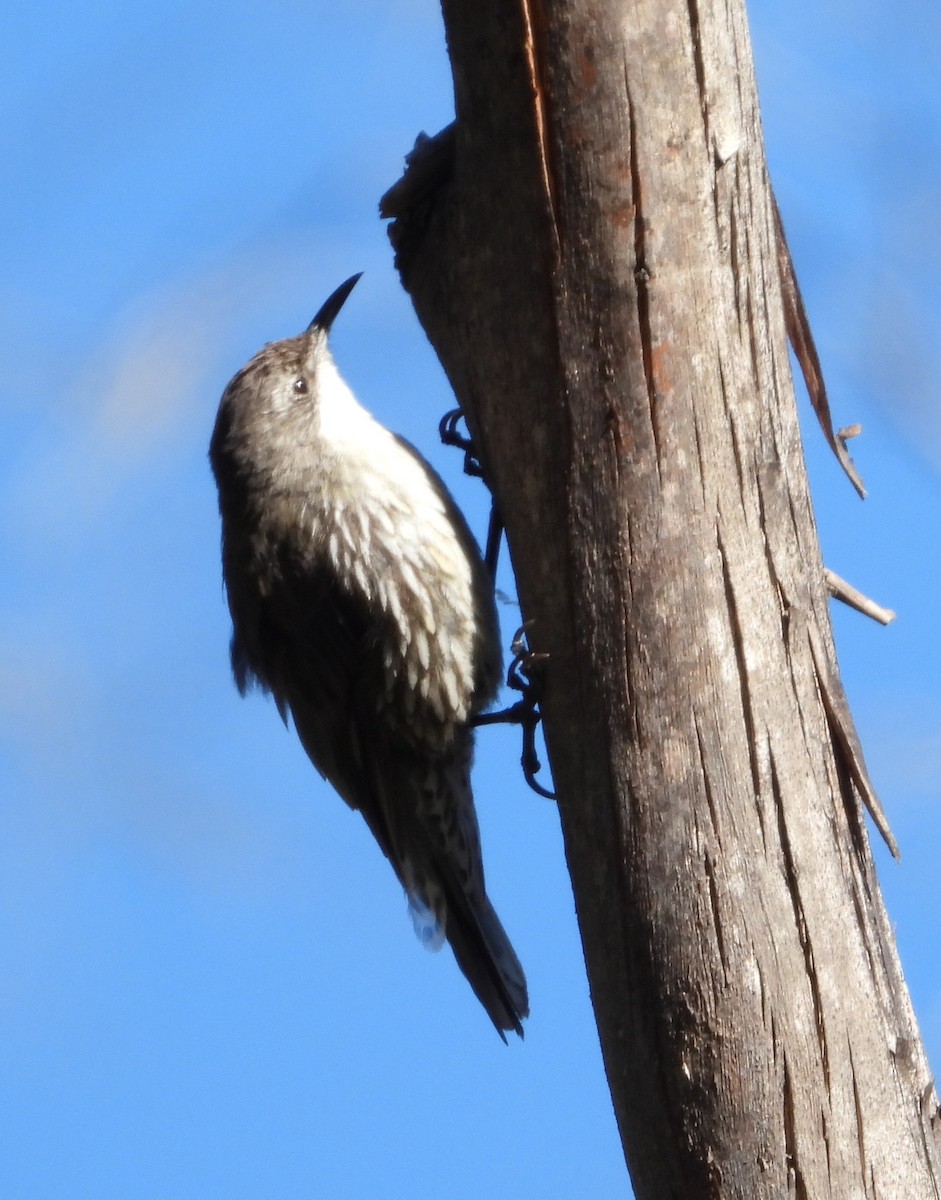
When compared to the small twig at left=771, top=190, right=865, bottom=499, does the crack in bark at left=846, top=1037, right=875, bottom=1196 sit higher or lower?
lower

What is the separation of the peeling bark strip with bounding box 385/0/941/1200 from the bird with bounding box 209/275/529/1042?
80cm

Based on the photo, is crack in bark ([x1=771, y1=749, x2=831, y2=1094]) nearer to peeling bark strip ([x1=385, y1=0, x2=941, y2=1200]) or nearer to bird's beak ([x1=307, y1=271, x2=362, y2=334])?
peeling bark strip ([x1=385, y1=0, x2=941, y2=1200])

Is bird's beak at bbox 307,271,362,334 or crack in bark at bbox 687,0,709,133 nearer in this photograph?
crack in bark at bbox 687,0,709,133

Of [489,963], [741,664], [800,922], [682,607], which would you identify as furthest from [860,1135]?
[489,963]

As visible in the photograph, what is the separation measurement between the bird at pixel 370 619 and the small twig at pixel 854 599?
965 mm

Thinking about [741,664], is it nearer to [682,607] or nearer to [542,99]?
[682,607]

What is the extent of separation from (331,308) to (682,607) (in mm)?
1849

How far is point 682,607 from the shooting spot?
244 centimetres

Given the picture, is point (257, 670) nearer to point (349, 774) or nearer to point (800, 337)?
point (349, 774)

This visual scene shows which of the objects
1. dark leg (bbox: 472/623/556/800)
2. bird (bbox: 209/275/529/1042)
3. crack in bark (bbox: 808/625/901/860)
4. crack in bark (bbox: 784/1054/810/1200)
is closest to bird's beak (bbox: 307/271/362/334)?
bird (bbox: 209/275/529/1042)

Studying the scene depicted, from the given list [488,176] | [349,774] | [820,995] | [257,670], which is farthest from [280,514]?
[820,995]

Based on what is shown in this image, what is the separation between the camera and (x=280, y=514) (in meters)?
3.55

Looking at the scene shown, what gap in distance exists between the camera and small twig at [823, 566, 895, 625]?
108 inches

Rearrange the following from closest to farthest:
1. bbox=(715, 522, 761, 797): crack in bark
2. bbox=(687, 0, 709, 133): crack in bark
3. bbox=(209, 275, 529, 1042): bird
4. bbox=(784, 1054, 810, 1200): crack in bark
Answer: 1. bbox=(784, 1054, 810, 1200): crack in bark
2. bbox=(715, 522, 761, 797): crack in bark
3. bbox=(687, 0, 709, 133): crack in bark
4. bbox=(209, 275, 529, 1042): bird
